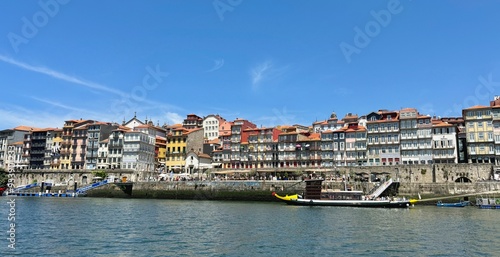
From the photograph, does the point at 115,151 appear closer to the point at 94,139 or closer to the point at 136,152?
the point at 136,152

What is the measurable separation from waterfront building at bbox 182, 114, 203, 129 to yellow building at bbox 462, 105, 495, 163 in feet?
225

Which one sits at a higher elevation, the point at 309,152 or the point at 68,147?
the point at 68,147

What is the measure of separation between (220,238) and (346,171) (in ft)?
165

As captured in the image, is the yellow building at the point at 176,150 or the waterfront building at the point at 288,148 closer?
the waterfront building at the point at 288,148

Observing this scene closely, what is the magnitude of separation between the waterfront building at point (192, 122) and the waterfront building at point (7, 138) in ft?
146

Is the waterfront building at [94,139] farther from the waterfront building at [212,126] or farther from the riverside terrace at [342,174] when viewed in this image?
the waterfront building at [212,126]

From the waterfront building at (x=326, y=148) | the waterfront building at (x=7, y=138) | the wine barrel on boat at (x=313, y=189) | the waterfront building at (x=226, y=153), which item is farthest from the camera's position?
the waterfront building at (x=7, y=138)

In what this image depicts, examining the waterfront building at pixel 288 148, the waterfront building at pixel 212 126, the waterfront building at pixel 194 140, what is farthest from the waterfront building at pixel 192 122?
the waterfront building at pixel 288 148

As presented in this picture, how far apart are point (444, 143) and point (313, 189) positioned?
30361 mm

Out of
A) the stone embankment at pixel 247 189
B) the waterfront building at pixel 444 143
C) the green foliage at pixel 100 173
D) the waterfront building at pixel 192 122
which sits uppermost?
the waterfront building at pixel 192 122

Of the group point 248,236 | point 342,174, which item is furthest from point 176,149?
point 248,236

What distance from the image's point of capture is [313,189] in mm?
59750

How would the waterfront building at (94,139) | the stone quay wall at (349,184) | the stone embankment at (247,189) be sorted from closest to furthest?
the stone embankment at (247,189)
the stone quay wall at (349,184)
the waterfront building at (94,139)

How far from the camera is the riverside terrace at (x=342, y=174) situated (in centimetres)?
6519
